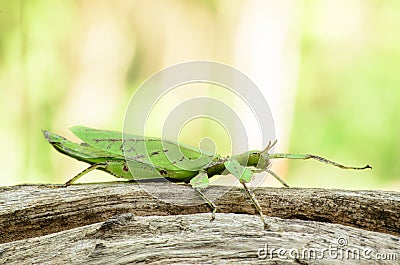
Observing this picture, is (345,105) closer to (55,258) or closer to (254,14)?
(254,14)

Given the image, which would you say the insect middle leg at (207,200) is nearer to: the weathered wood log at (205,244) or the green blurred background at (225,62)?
the weathered wood log at (205,244)

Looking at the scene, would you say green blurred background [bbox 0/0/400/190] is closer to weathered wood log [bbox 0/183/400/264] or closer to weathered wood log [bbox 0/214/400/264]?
weathered wood log [bbox 0/183/400/264]

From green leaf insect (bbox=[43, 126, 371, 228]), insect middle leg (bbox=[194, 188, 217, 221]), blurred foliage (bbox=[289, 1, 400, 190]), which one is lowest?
insect middle leg (bbox=[194, 188, 217, 221])

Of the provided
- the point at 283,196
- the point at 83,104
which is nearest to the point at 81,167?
the point at 83,104

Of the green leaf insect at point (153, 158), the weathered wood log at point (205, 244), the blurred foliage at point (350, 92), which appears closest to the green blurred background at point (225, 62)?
the blurred foliage at point (350, 92)

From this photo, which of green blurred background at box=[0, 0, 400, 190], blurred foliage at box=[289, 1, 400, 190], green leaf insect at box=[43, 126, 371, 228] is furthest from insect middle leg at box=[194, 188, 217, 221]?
blurred foliage at box=[289, 1, 400, 190]

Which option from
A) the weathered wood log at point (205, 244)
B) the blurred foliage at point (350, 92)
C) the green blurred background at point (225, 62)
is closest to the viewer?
the weathered wood log at point (205, 244)

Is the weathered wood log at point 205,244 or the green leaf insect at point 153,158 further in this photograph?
the green leaf insect at point 153,158
